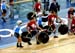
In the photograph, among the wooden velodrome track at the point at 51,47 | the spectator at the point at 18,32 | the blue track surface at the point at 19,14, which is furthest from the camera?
the blue track surface at the point at 19,14

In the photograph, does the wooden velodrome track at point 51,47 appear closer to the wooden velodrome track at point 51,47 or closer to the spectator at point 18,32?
the wooden velodrome track at point 51,47

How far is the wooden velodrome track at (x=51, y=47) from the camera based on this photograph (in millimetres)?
12766

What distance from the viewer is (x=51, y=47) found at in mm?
13234

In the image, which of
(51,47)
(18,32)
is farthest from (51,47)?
(18,32)

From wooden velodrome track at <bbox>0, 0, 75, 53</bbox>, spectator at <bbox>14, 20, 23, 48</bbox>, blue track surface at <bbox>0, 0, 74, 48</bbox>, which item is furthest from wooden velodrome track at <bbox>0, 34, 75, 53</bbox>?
blue track surface at <bbox>0, 0, 74, 48</bbox>

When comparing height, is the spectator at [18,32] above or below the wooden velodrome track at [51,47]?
above

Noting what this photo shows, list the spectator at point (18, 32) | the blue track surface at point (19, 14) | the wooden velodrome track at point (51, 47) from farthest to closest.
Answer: the blue track surface at point (19, 14)
the spectator at point (18, 32)
the wooden velodrome track at point (51, 47)

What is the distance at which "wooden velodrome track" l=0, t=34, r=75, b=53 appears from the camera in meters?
12.8

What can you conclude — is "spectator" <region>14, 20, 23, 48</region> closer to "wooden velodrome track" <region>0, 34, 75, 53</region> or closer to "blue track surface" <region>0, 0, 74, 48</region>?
"wooden velodrome track" <region>0, 34, 75, 53</region>

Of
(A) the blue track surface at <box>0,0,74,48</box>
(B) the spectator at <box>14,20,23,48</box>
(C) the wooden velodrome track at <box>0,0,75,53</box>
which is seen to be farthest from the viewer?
(A) the blue track surface at <box>0,0,74,48</box>

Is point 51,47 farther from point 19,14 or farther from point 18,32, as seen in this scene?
point 19,14

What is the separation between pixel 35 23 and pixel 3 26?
4755 millimetres

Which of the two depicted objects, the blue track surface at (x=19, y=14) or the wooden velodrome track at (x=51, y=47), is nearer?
the wooden velodrome track at (x=51, y=47)

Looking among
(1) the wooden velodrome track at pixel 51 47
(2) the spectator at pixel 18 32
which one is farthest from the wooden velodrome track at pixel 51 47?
(2) the spectator at pixel 18 32
